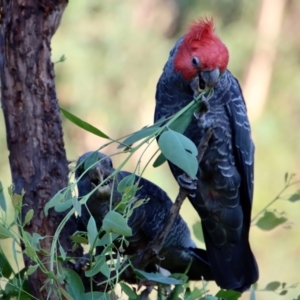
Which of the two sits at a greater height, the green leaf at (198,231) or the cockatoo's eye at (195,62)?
the cockatoo's eye at (195,62)

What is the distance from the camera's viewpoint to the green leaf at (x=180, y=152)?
1.15 meters

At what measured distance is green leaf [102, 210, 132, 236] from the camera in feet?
3.51

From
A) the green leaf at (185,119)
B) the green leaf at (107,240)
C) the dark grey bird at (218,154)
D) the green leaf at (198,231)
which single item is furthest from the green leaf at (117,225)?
the green leaf at (198,231)

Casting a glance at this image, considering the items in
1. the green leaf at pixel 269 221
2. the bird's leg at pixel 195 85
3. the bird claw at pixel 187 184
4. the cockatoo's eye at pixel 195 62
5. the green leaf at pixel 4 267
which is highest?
the cockatoo's eye at pixel 195 62

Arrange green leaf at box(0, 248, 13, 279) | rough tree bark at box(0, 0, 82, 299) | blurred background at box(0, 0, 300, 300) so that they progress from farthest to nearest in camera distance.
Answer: blurred background at box(0, 0, 300, 300)
rough tree bark at box(0, 0, 82, 299)
green leaf at box(0, 248, 13, 279)

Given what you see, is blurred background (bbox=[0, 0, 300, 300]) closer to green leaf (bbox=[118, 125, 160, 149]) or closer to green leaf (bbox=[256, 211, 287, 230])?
green leaf (bbox=[256, 211, 287, 230])

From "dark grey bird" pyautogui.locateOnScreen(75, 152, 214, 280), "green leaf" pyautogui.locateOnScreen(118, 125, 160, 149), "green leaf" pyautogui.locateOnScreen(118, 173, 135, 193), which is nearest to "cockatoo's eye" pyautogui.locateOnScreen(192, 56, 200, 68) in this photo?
"dark grey bird" pyautogui.locateOnScreen(75, 152, 214, 280)

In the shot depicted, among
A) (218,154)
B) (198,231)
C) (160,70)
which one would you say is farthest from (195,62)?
(160,70)

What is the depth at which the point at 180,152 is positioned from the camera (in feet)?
3.80

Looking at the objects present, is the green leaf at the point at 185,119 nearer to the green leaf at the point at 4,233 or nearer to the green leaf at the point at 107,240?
the green leaf at the point at 107,240

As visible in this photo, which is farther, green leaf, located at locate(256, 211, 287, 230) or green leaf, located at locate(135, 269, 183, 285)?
green leaf, located at locate(256, 211, 287, 230)

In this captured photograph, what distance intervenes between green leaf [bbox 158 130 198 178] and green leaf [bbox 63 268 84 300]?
0.35m

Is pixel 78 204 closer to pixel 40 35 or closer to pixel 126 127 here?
pixel 40 35

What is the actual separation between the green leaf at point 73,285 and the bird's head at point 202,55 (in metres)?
0.67
